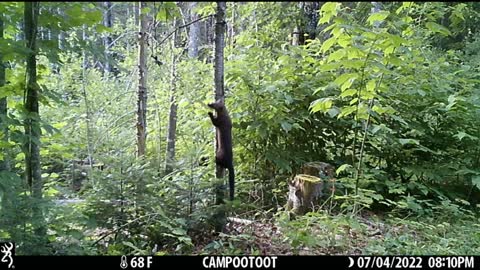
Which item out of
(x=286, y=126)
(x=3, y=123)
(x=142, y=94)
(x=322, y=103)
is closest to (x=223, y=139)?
(x=322, y=103)

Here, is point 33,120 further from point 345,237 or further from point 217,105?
point 345,237

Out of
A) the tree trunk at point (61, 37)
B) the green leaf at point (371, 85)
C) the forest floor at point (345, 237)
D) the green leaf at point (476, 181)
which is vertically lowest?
the forest floor at point (345, 237)

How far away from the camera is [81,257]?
305 cm

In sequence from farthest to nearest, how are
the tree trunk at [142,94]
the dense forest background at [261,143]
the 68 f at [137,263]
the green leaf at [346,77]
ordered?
the tree trunk at [142,94]
the green leaf at [346,77]
the dense forest background at [261,143]
the 68 f at [137,263]

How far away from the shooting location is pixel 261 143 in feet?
16.7

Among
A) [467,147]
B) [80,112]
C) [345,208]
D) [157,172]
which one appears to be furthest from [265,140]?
[80,112]

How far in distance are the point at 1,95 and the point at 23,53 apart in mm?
485

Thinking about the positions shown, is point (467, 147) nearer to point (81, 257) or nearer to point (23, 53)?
point (81, 257)

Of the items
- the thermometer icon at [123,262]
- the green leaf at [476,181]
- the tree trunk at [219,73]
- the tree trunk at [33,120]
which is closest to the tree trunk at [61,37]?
the tree trunk at [33,120]

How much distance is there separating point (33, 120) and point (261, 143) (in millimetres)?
2684

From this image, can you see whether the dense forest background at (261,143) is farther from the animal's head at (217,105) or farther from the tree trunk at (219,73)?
the animal's head at (217,105)

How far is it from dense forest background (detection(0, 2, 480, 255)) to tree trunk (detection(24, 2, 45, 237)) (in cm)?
1

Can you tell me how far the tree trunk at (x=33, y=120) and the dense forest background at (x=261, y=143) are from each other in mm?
11

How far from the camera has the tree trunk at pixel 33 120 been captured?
3.05 metres
